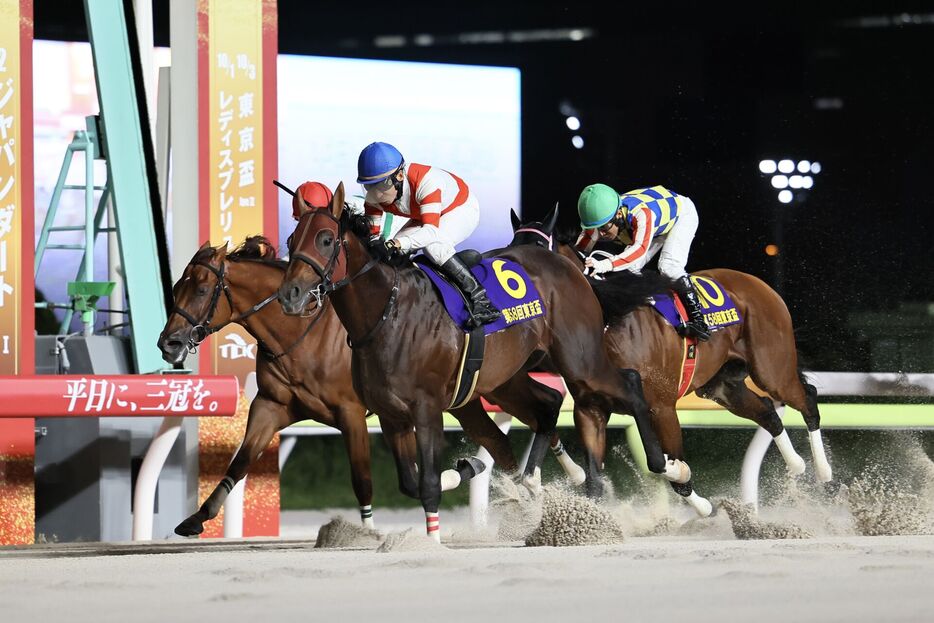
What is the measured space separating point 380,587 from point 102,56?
409 cm

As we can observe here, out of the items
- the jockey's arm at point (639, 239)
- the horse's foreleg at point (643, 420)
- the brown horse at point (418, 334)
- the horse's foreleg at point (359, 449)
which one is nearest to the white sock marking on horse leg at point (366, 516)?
the horse's foreleg at point (359, 449)

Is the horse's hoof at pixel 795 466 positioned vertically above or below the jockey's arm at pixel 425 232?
below

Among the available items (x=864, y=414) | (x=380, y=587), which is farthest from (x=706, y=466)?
(x=380, y=587)

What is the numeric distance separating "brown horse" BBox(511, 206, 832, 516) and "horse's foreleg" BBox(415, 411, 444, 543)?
106cm

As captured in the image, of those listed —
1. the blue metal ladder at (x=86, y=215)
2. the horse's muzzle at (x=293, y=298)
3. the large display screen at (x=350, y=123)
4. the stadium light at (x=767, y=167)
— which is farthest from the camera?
the stadium light at (x=767, y=167)

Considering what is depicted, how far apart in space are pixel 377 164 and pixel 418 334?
1.98 ft

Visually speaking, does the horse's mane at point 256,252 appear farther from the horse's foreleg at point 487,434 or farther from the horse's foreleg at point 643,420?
the horse's foreleg at point 643,420

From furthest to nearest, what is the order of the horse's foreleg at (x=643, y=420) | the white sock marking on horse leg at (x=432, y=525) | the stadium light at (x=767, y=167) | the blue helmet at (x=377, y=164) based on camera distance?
the stadium light at (x=767, y=167)
the horse's foreleg at (x=643, y=420)
the blue helmet at (x=377, y=164)
the white sock marking on horse leg at (x=432, y=525)

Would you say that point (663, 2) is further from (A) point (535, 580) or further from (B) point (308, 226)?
(A) point (535, 580)

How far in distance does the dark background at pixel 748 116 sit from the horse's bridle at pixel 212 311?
4753mm

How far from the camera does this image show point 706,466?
33.2 ft

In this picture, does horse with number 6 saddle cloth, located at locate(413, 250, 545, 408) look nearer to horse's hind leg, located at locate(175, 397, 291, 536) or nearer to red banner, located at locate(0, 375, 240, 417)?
horse's hind leg, located at locate(175, 397, 291, 536)

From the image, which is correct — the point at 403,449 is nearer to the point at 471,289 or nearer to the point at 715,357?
the point at 471,289

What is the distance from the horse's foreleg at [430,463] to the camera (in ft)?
15.1
